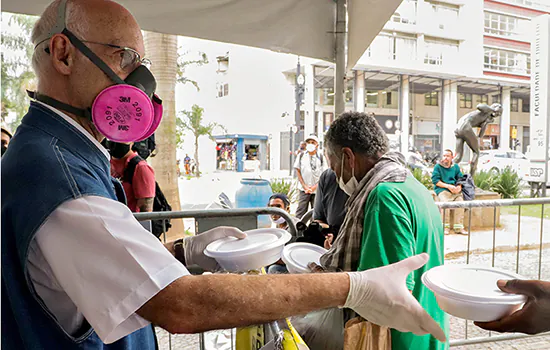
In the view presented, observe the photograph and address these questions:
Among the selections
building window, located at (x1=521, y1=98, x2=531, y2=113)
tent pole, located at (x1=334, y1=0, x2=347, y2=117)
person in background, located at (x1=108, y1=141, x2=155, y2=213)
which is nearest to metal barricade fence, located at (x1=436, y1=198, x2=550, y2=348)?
tent pole, located at (x1=334, y1=0, x2=347, y2=117)

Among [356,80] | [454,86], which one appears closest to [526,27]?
[454,86]

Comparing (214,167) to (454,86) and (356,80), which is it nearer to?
(356,80)

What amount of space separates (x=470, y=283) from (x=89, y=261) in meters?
1.33

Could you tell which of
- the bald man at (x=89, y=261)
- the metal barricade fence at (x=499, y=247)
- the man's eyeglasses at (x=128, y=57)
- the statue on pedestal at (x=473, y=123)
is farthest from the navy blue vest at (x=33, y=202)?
the statue on pedestal at (x=473, y=123)

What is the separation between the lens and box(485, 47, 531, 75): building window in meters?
37.4

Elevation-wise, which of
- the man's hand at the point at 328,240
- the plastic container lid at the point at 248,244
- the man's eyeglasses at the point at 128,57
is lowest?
the man's hand at the point at 328,240

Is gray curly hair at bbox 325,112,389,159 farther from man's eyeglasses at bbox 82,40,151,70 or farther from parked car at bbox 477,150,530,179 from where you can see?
parked car at bbox 477,150,530,179

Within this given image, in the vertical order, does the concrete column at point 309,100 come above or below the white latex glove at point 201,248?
above

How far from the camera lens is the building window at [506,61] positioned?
37.4 m

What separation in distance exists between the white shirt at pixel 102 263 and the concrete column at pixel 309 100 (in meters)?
30.0

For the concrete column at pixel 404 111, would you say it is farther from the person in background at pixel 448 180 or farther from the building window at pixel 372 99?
the person in background at pixel 448 180

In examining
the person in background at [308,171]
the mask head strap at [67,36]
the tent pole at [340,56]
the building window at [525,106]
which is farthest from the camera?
the building window at [525,106]

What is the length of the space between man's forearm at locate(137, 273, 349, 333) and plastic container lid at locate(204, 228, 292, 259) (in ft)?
2.33

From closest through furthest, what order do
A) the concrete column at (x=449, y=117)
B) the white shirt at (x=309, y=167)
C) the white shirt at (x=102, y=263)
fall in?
the white shirt at (x=102, y=263), the white shirt at (x=309, y=167), the concrete column at (x=449, y=117)
